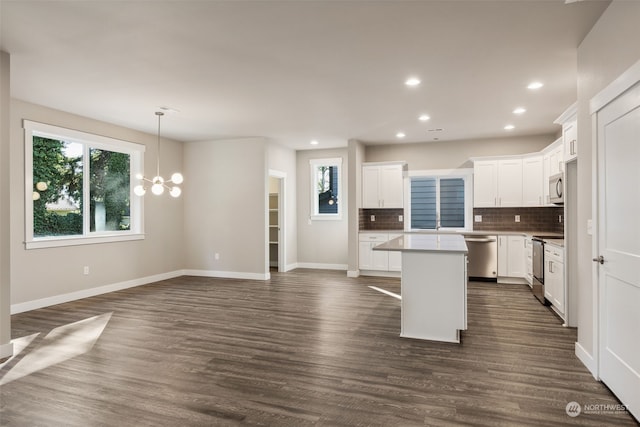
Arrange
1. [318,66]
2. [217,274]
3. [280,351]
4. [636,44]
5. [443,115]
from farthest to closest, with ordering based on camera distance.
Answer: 1. [217,274]
2. [443,115]
3. [318,66]
4. [280,351]
5. [636,44]

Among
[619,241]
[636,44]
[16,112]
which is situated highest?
[16,112]

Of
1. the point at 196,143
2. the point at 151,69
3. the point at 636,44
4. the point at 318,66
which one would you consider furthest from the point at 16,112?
the point at 636,44

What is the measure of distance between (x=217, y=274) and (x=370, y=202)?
345 centimetres

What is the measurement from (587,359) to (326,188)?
6.11 meters

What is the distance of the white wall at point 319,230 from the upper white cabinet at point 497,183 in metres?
2.71

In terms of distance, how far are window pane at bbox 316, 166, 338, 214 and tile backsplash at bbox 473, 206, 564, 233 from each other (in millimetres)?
2971

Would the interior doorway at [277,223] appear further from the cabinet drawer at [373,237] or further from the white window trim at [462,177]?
the white window trim at [462,177]

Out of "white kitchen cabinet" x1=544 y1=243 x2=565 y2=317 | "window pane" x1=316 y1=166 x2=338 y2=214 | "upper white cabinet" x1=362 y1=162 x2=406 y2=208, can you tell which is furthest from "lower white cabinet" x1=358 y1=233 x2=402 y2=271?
"white kitchen cabinet" x1=544 y1=243 x2=565 y2=317

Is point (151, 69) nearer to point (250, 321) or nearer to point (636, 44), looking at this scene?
point (250, 321)

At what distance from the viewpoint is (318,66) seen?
143 inches

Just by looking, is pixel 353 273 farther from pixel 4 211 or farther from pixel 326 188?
pixel 4 211

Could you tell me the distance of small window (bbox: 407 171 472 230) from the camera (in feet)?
24.7

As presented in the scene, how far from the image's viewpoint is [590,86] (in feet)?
9.63

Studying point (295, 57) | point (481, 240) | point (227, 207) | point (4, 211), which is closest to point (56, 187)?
point (4, 211)
